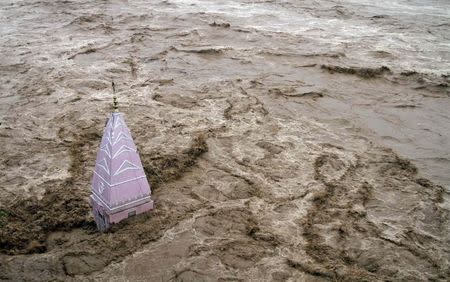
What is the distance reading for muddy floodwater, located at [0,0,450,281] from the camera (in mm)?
2582

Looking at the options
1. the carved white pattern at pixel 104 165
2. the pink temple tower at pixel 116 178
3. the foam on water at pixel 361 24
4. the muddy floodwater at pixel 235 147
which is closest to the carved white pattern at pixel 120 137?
the pink temple tower at pixel 116 178

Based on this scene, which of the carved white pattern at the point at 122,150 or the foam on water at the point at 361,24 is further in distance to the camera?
the foam on water at the point at 361,24

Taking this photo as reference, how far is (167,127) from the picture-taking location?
4.09 meters

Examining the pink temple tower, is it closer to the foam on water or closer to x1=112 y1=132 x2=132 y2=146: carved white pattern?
x1=112 y1=132 x2=132 y2=146: carved white pattern

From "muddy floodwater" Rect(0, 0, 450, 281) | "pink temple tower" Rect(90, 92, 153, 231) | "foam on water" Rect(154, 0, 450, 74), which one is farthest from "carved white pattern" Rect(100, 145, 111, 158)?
"foam on water" Rect(154, 0, 450, 74)

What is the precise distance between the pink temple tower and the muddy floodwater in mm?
137

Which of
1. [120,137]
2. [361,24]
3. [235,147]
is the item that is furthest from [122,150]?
[361,24]

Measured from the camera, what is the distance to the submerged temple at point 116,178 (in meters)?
2.50

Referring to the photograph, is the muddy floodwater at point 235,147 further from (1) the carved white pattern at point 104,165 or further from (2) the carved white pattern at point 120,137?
(2) the carved white pattern at point 120,137

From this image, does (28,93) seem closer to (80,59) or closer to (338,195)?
(80,59)

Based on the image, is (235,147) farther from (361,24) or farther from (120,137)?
(361,24)

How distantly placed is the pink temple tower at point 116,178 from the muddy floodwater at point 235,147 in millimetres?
137

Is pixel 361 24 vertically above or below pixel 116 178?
above

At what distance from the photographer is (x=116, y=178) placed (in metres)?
2.51
